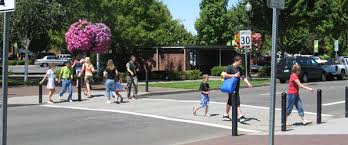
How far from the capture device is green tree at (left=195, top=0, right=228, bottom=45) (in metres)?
61.6

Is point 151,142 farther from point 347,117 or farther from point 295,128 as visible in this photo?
point 347,117

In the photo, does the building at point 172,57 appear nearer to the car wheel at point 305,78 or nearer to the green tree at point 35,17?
the car wheel at point 305,78

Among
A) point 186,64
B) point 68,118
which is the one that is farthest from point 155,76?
point 68,118

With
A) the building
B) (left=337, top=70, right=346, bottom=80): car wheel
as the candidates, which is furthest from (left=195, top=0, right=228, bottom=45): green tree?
(left=337, top=70, right=346, bottom=80): car wheel

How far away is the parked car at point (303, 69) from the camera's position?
116 feet

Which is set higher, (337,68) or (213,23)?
(213,23)

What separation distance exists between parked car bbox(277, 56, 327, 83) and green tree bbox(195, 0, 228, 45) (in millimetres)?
24357

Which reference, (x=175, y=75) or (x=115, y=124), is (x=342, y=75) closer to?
(x=175, y=75)

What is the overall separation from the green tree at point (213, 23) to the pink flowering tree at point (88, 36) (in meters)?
29.1

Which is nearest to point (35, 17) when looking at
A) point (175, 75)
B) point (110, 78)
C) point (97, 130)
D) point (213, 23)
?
point (110, 78)

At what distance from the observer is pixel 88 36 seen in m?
33.2

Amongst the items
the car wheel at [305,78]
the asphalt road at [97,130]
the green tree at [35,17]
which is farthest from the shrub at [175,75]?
the asphalt road at [97,130]

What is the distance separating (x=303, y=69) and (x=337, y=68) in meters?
5.25

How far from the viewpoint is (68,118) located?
15922 mm
